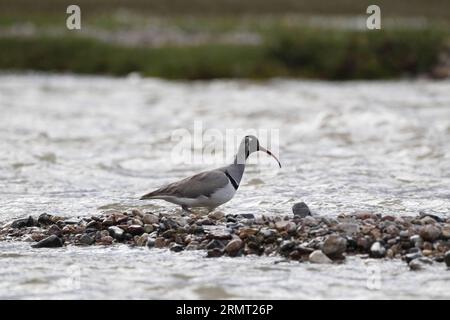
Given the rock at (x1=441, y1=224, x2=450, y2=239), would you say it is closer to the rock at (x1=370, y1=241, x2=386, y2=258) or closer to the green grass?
the rock at (x1=370, y1=241, x2=386, y2=258)

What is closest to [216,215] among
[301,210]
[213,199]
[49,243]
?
[213,199]

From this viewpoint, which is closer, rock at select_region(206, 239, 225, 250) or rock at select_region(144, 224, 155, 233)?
rock at select_region(206, 239, 225, 250)

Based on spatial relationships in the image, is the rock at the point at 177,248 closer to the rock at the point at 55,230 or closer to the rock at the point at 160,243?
the rock at the point at 160,243

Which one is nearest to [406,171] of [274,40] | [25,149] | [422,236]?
[422,236]

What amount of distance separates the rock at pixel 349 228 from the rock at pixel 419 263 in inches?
46.1

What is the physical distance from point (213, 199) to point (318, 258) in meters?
2.80

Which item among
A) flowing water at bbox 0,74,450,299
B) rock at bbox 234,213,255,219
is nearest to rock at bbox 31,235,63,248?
flowing water at bbox 0,74,450,299

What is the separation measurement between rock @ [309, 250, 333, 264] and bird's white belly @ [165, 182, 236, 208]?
2584 mm

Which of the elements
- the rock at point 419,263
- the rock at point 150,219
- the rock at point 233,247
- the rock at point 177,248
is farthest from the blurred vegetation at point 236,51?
the rock at point 419,263

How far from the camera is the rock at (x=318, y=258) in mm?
12703

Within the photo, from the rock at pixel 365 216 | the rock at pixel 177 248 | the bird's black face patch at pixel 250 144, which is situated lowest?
the rock at pixel 177 248

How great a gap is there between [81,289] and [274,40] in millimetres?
32528

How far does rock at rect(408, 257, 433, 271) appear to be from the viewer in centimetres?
1230

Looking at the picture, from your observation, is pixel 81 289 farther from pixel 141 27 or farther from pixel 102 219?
pixel 141 27
